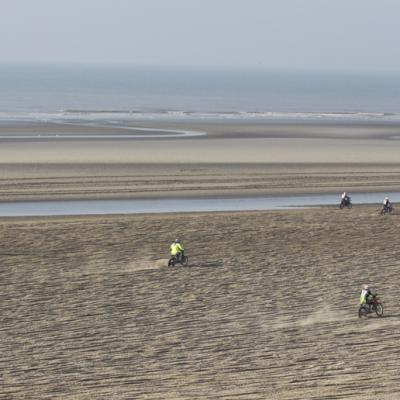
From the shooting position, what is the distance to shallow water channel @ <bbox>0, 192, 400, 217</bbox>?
39688 millimetres

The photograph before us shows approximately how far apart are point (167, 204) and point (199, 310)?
61.5 ft

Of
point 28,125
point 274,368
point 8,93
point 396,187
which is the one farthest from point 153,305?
point 8,93

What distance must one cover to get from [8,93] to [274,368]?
12811cm

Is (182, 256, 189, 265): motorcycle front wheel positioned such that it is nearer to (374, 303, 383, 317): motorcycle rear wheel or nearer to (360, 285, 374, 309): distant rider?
(360, 285, 374, 309): distant rider

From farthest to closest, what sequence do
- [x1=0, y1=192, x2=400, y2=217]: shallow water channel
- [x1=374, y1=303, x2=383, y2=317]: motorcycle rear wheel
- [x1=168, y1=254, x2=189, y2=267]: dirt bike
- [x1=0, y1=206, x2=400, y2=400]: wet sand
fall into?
[x1=0, y1=192, x2=400, y2=217]: shallow water channel < [x1=168, y1=254, x2=189, y2=267]: dirt bike < [x1=374, y1=303, x2=383, y2=317]: motorcycle rear wheel < [x1=0, y1=206, x2=400, y2=400]: wet sand

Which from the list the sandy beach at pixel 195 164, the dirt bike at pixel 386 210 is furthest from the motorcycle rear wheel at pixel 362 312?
the sandy beach at pixel 195 164

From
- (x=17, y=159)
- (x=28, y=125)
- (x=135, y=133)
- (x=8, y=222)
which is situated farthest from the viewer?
(x=28, y=125)

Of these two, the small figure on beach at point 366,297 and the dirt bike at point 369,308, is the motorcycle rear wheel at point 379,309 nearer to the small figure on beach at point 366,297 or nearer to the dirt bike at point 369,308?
the dirt bike at point 369,308

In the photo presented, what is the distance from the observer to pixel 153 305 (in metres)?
24.0

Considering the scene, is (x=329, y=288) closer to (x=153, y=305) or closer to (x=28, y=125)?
(x=153, y=305)

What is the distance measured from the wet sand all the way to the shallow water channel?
448 centimetres

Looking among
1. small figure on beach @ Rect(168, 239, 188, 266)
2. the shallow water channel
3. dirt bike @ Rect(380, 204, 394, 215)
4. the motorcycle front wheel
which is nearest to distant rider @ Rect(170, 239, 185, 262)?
small figure on beach @ Rect(168, 239, 188, 266)

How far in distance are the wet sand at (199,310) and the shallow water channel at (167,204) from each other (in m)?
4.48

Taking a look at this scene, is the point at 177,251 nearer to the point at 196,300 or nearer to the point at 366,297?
the point at 196,300
